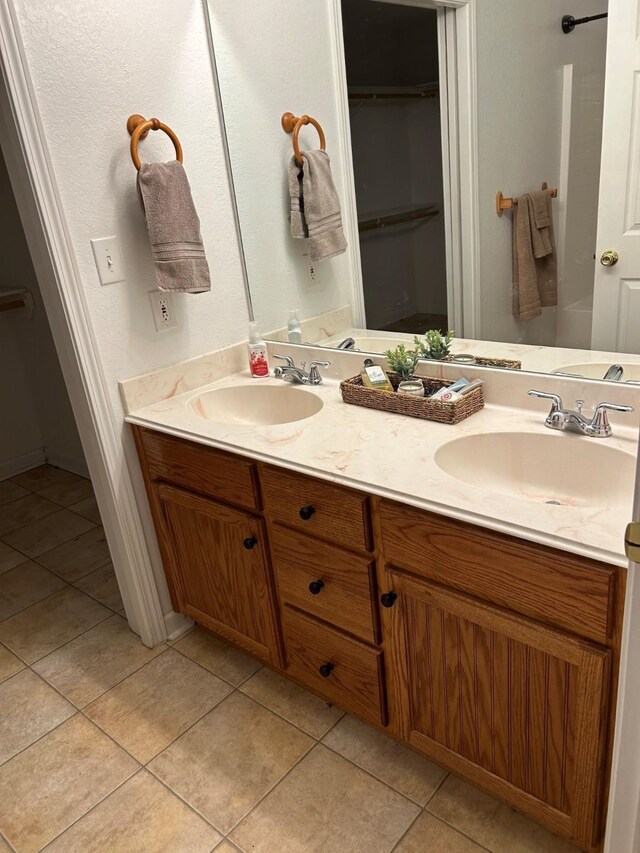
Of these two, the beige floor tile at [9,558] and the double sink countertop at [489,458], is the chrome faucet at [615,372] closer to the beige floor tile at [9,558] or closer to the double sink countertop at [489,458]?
the double sink countertop at [489,458]

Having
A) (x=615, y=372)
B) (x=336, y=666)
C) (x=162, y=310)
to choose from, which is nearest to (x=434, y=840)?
(x=336, y=666)

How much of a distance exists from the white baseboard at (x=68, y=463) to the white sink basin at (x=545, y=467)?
2.45 m

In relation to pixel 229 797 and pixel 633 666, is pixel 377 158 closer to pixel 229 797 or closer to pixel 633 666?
pixel 633 666

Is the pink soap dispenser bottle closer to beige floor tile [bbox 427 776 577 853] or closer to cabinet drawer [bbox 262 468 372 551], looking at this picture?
cabinet drawer [bbox 262 468 372 551]

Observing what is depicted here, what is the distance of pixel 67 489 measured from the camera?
331cm

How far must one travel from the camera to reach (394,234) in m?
1.79

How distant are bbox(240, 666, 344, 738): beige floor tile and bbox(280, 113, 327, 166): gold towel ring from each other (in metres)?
1.55

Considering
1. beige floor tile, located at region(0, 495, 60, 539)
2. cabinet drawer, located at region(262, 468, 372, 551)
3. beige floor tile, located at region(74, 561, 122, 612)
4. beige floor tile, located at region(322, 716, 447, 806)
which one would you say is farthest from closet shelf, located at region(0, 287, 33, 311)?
beige floor tile, located at region(322, 716, 447, 806)

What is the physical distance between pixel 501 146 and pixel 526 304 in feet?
1.20

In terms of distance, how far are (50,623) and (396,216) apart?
180 cm

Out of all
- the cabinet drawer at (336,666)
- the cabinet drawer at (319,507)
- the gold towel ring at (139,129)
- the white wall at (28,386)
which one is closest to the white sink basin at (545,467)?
the cabinet drawer at (319,507)

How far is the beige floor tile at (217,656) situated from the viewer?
197 centimetres

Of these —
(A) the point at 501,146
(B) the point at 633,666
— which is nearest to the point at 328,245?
(A) the point at 501,146

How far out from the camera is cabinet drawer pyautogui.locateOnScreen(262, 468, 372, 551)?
1.37 m
